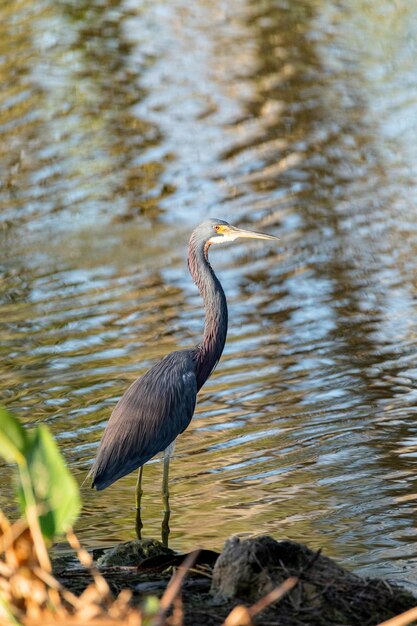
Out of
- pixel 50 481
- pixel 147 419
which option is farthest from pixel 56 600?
pixel 147 419

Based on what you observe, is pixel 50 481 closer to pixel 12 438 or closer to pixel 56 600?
pixel 12 438

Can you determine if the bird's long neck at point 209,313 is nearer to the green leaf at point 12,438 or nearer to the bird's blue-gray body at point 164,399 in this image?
the bird's blue-gray body at point 164,399

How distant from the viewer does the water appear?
7699 mm

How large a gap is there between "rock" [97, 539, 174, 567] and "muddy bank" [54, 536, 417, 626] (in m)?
0.42

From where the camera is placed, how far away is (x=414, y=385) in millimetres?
9211

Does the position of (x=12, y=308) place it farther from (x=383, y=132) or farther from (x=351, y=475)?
(x=383, y=132)

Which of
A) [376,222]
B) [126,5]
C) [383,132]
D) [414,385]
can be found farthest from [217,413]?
[126,5]

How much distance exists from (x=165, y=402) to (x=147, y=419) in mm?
154

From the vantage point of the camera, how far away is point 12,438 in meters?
4.01

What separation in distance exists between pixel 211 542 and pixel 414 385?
9.44 feet

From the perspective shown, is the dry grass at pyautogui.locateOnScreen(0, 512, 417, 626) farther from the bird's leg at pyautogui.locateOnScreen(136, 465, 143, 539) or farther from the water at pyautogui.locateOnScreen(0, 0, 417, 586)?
the bird's leg at pyautogui.locateOnScreen(136, 465, 143, 539)

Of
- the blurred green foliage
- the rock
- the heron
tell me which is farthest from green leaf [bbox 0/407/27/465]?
the heron

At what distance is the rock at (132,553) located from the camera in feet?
20.4

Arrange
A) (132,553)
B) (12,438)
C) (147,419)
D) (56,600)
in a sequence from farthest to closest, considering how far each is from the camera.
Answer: (147,419) → (132,553) → (12,438) → (56,600)
